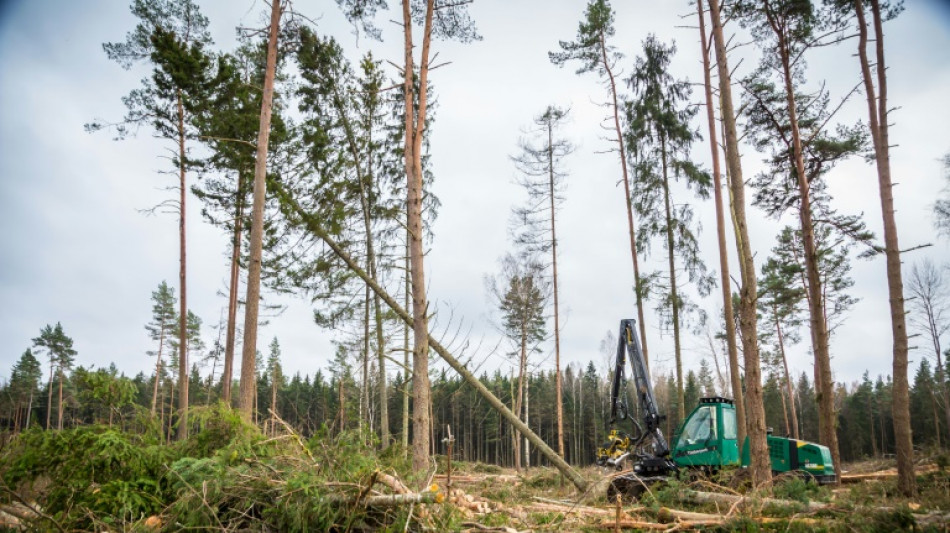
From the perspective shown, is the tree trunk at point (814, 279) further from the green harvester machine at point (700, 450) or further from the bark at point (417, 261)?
the bark at point (417, 261)

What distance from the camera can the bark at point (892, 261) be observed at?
8013 mm

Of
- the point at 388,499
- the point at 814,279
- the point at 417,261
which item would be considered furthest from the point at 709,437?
the point at 388,499

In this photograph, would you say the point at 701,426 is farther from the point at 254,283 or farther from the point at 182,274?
the point at 182,274

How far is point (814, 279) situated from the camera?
11.7 metres

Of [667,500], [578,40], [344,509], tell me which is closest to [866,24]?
[578,40]

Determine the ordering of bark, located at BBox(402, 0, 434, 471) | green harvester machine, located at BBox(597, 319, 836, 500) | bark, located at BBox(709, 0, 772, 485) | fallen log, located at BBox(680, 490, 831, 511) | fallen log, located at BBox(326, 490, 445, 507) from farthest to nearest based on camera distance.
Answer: green harvester machine, located at BBox(597, 319, 836, 500) → bark, located at BBox(709, 0, 772, 485) → bark, located at BBox(402, 0, 434, 471) → fallen log, located at BBox(680, 490, 831, 511) → fallen log, located at BBox(326, 490, 445, 507)

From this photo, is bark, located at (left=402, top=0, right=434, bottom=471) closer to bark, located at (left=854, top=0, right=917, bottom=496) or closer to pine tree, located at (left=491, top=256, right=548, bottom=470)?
bark, located at (left=854, top=0, right=917, bottom=496)

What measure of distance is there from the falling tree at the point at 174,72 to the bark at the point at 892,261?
14869mm

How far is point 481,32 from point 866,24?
754 cm

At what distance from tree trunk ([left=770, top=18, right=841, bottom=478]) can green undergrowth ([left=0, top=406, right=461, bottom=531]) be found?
36.5 feet

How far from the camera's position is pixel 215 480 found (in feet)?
13.5

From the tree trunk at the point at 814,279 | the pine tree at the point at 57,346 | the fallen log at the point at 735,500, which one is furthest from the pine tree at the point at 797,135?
the pine tree at the point at 57,346

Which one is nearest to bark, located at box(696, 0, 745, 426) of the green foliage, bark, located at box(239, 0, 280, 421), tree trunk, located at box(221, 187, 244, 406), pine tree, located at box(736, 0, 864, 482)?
pine tree, located at box(736, 0, 864, 482)

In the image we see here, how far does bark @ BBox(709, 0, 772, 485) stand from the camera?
24.5 ft
